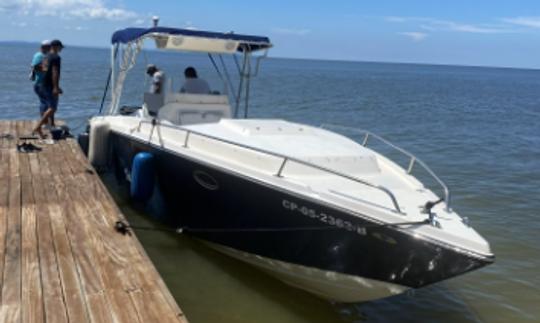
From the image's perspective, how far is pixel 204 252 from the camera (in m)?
7.04

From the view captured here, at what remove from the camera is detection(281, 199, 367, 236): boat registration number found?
5.04 metres

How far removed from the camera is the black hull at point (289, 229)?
4793 mm

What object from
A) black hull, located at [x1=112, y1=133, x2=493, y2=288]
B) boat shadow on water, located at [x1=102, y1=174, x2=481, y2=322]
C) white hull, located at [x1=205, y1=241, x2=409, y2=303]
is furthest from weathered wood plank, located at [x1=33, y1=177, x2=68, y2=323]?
white hull, located at [x1=205, y1=241, x2=409, y2=303]

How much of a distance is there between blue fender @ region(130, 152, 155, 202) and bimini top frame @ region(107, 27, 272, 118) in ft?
6.25

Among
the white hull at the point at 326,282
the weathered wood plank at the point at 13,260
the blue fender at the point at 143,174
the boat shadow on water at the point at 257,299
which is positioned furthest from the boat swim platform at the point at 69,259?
the white hull at the point at 326,282

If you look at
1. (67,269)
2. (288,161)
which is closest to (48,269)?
(67,269)

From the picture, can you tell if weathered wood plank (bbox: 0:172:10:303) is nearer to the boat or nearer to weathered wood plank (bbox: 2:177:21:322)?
weathered wood plank (bbox: 2:177:21:322)

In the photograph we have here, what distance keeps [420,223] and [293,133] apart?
104 inches

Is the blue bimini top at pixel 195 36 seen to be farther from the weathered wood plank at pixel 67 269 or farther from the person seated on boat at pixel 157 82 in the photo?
the weathered wood plank at pixel 67 269

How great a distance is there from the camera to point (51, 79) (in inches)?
361

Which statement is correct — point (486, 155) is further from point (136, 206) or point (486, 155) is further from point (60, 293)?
point (60, 293)

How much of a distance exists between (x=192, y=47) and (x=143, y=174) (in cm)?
243

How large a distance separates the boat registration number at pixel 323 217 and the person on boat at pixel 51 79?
549 cm

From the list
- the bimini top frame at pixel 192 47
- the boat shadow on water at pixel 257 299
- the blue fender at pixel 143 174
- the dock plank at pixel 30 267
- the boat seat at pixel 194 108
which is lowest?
the boat shadow on water at pixel 257 299
